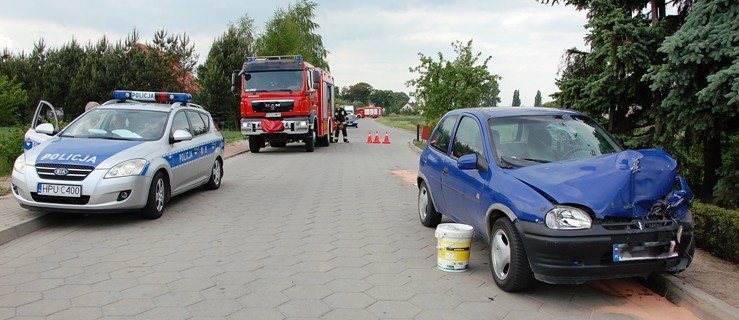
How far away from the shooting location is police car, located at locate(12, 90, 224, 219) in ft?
22.0

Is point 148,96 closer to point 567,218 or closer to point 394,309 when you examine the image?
point 394,309

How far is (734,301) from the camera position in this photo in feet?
13.9

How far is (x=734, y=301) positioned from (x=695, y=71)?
9.69 feet

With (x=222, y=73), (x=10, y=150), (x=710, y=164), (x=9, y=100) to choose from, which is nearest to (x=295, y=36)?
(x=222, y=73)

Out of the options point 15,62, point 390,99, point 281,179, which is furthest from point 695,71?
point 390,99

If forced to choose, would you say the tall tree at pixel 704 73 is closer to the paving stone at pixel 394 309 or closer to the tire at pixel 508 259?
the tire at pixel 508 259

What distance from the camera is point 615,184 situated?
4180 millimetres

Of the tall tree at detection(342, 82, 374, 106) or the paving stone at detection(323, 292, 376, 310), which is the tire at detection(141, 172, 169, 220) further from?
the tall tree at detection(342, 82, 374, 106)

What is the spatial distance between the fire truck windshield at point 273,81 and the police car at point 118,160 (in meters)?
9.04

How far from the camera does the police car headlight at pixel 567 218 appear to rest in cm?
411

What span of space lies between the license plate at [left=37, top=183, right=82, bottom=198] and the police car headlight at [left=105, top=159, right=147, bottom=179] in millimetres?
379

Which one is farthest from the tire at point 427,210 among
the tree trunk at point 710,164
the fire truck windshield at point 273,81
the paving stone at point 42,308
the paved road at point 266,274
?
the fire truck windshield at point 273,81

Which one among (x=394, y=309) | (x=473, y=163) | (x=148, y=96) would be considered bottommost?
(x=394, y=309)

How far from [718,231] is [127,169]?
6.89 m
